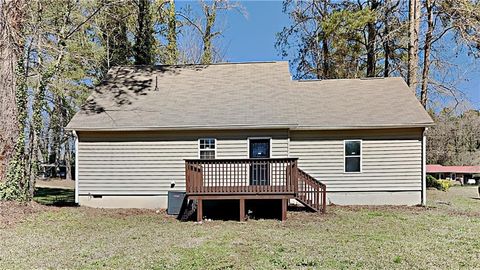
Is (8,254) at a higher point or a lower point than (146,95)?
lower

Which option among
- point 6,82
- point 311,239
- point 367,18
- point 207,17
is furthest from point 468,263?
point 207,17

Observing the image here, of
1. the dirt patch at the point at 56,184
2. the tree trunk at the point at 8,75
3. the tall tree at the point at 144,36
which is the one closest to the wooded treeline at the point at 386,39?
the tall tree at the point at 144,36

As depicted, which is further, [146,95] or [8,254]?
[146,95]

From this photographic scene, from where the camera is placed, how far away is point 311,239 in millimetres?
7816

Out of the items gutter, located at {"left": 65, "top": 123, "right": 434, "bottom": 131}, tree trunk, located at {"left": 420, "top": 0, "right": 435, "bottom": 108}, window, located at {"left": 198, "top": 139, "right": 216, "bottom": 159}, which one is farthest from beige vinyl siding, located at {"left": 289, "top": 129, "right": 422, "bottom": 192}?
tree trunk, located at {"left": 420, "top": 0, "right": 435, "bottom": 108}

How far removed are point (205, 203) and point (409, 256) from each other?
7395mm

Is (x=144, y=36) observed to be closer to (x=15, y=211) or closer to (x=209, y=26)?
(x=209, y=26)

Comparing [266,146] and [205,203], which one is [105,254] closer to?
[205,203]

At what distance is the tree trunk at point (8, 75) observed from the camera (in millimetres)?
11320

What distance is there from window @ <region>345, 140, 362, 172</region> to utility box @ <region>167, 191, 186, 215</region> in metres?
5.55

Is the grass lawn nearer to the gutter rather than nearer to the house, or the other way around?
the house

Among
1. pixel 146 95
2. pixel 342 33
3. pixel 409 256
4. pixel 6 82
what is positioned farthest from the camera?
pixel 342 33

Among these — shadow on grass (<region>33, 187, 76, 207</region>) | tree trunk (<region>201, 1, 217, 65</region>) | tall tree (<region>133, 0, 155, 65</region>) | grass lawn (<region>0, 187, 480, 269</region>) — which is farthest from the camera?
tree trunk (<region>201, 1, 217, 65</region>)

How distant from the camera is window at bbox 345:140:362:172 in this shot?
43.0ft
